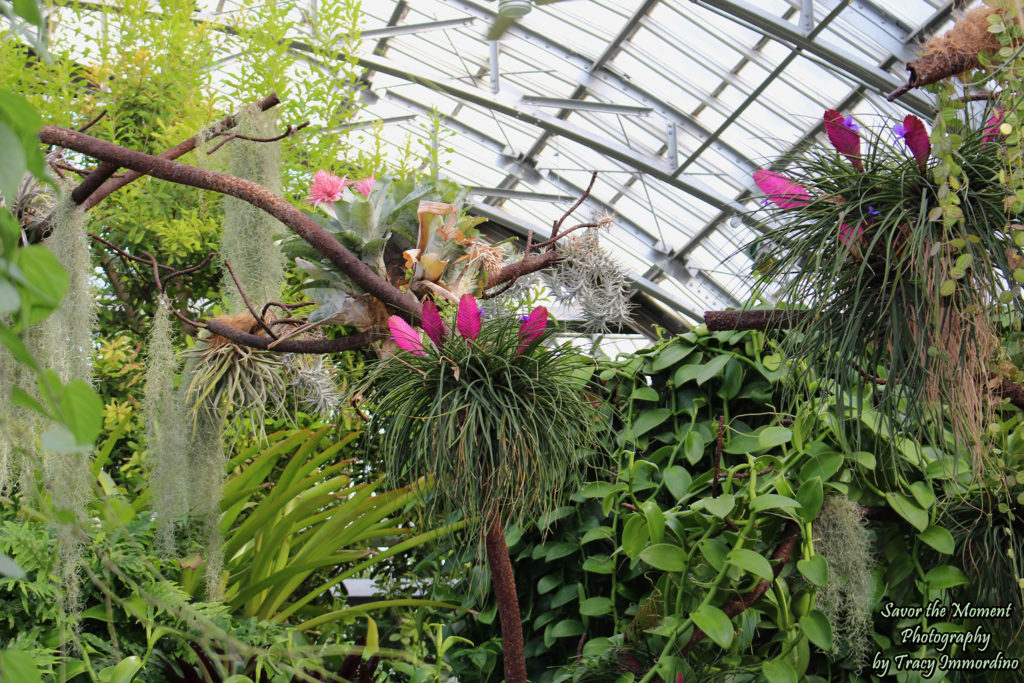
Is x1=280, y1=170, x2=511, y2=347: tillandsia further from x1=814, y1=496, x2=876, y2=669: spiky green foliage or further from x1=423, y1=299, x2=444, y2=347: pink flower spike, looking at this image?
x1=814, y1=496, x2=876, y2=669: spiky green foliage

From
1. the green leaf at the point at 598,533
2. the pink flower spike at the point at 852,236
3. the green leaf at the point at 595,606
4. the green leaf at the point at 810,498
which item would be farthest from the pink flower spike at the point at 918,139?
the green leaf at the point at 595,606

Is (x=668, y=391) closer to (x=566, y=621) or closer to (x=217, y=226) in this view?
(x=566, y=621)

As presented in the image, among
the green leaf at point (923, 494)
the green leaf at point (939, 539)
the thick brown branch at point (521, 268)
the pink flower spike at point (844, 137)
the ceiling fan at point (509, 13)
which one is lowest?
the green leaf at point (939, 539)

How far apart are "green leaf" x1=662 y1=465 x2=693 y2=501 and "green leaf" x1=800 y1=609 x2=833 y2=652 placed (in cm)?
27

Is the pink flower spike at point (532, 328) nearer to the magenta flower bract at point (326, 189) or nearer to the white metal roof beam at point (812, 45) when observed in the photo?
the magenta flower bract at point (326, 189)

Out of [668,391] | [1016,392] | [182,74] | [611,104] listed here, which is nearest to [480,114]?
[611,104]

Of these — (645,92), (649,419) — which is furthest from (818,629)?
(645,92)

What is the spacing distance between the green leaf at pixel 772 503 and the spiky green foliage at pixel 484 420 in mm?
249

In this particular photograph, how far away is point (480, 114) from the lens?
8156 millimetres

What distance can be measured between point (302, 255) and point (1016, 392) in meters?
1.04

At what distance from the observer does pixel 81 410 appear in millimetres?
303

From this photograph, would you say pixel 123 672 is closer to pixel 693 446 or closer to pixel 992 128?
pixel 693 446

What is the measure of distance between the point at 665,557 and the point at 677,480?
0.23 m

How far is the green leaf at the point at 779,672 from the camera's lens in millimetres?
1167
